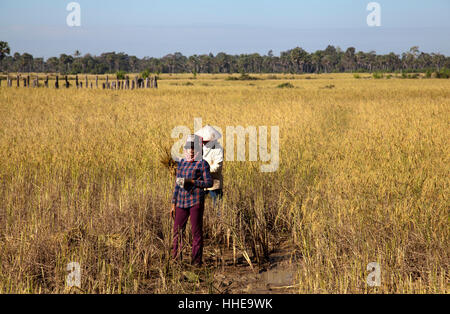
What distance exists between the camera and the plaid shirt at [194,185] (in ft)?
12.8

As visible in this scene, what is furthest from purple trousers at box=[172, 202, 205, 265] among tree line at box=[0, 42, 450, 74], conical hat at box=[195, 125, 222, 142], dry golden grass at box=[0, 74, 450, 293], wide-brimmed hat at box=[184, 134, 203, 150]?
tree line at box=[0, 42, 450, 74]

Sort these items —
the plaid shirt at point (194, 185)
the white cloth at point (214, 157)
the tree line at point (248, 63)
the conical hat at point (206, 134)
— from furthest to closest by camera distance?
the tree line at point (248, 63) < the white cloth at point (214, 157) < the conical hat at point (206, 134) < the plaid shirt at point (194, 185)

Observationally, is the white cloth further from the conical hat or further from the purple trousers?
the purple trousers

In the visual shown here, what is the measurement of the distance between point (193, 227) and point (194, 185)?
421 millimetres

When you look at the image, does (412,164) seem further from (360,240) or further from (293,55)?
(293,55)

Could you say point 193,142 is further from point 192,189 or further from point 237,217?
point 237,217

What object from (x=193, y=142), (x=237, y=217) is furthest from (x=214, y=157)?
(x=237, y=217)

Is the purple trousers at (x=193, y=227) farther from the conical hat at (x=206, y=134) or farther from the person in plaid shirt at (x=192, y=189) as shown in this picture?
the conical hat at (x=206, y=134)

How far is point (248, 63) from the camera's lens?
137 m

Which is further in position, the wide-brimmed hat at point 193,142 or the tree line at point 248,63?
the tree line at point 248,63

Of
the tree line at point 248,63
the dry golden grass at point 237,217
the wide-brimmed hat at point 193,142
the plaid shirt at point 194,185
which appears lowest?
the dry golden grass at point 237,217

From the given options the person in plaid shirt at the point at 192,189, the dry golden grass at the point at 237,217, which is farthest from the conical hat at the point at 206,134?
the dry golden grass at the point at 237,217

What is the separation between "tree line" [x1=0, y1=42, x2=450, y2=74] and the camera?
125 m
